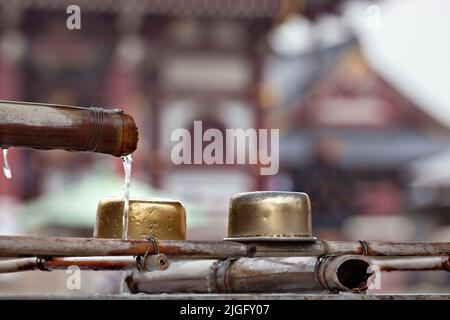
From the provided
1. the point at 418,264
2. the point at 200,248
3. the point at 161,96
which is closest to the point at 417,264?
the point at 418,264

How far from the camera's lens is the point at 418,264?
1.90m

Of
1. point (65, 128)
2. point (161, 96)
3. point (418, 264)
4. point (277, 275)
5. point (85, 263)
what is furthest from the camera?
point (161, 96)

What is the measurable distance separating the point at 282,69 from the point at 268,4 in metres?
1.66

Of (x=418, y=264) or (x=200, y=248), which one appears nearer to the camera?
(x=200, y=248)

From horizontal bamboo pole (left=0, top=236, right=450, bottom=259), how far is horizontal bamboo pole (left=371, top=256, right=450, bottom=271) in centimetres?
18

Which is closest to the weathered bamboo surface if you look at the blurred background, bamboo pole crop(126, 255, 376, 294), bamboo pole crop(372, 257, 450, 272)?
bamboo pole crop(126, 255, 376, 294)

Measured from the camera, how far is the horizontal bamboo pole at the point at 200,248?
1.28 m

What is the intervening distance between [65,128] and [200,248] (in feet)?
0.89

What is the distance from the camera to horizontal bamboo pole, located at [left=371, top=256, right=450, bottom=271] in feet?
5.86

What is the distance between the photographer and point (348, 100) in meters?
10.5

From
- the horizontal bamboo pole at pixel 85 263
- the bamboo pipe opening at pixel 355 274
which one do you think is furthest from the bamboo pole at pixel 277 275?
the horizontal bamboo pole at pixel 85 263

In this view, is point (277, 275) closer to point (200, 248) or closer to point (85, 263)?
point (200, 248)

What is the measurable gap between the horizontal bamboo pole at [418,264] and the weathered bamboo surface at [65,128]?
24.4 inches

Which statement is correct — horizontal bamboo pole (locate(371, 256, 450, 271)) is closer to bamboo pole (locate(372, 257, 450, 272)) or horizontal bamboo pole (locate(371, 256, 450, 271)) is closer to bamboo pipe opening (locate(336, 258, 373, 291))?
bamboo pole (locate(372, 257, 450, 272))
